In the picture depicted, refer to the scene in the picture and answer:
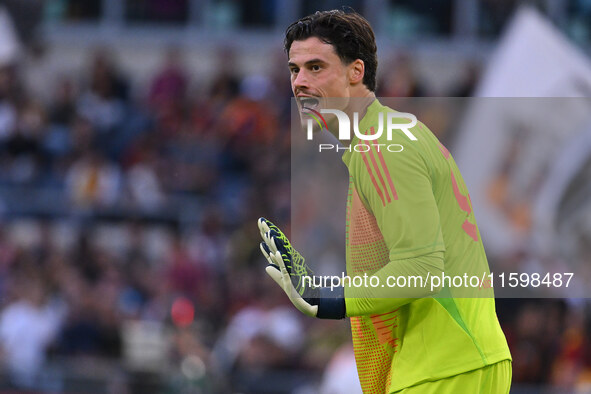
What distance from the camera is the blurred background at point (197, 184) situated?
9.63 m

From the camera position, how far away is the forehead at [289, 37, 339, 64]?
3.75m

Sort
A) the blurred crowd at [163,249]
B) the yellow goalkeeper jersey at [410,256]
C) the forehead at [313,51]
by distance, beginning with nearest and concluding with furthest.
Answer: the yellow goalkeeper jersey at [410,256] < the forehead at [313,51] < the blurred crowd at [163,249]

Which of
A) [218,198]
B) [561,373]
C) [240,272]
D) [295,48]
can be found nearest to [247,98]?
[218,198]

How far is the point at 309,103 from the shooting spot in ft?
12.5

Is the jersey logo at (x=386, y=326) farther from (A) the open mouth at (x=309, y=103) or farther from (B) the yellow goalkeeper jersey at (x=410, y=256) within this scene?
(A) the open mouth at (x=309, y=103)

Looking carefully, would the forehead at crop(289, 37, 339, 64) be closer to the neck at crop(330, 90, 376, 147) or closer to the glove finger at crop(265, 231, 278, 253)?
the neck at crop(330, 90, 376, 147)

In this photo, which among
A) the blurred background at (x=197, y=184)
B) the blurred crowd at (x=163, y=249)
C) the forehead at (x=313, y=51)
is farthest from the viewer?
the blurred crowd at (x=163, y=249)

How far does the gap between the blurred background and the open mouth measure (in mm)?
4740

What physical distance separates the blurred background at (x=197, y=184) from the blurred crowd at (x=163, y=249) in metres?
0.02

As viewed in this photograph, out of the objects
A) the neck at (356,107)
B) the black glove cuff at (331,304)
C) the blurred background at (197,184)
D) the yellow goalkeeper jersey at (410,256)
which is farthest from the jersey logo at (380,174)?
the blurred background at (197,184)

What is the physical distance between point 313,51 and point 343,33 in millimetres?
125

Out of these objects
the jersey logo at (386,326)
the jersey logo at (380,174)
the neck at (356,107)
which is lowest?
the jersey logo at (386,326)

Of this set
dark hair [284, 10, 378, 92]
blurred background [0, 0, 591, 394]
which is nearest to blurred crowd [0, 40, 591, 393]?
blurred background [0, 0, 591, 394]

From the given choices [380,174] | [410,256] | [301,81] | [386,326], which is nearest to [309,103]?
[301,81]
